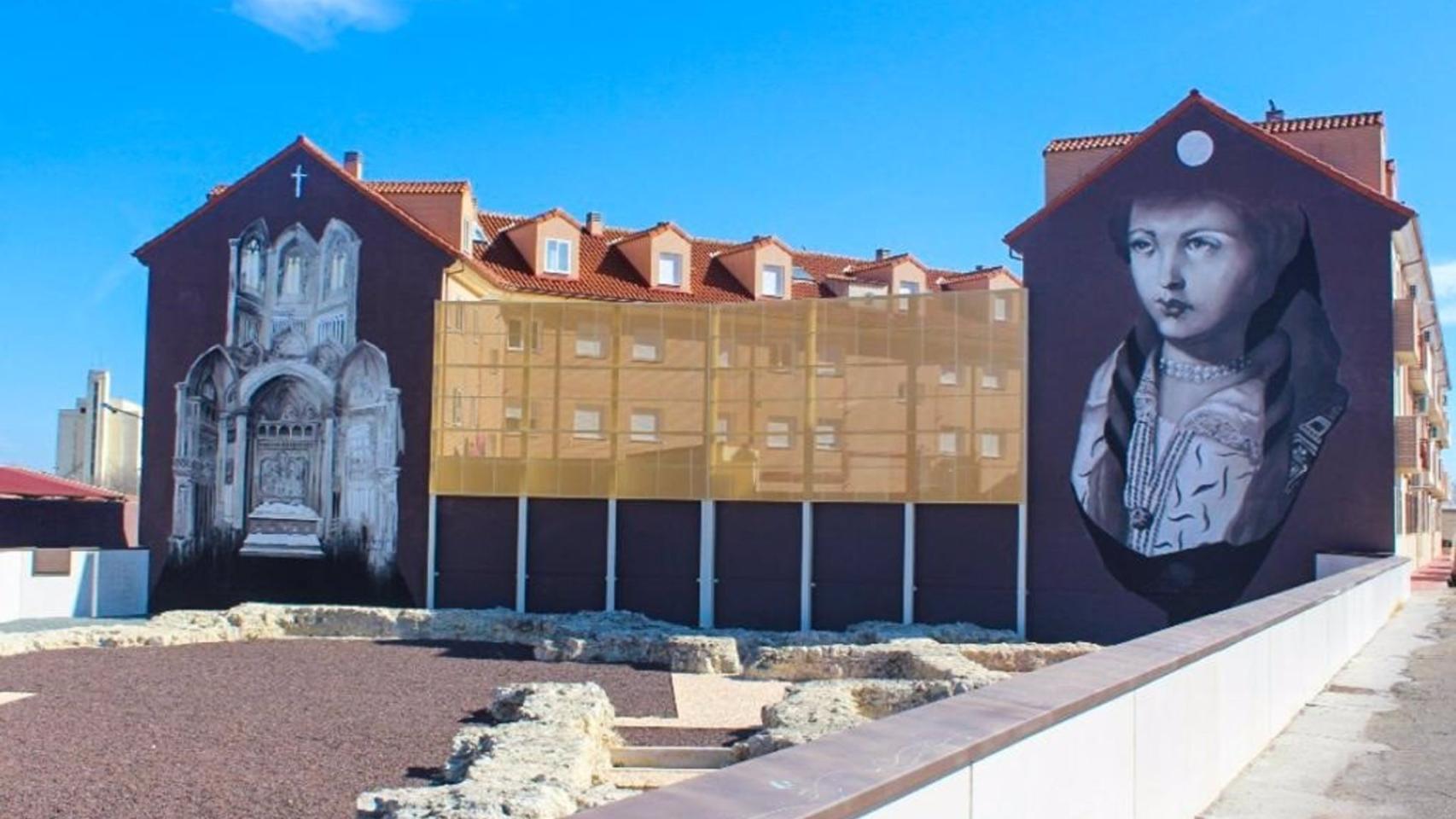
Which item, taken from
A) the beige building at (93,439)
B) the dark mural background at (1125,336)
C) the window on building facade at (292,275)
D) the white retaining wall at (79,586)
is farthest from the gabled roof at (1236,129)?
the beige building at (93,439)

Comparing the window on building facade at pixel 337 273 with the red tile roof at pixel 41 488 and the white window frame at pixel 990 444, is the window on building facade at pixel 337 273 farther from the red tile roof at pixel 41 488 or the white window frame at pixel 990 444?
the white window frame at pixel 990 444

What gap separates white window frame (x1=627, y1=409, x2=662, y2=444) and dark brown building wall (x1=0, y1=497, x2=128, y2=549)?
637 inches

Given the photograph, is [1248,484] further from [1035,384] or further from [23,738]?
[23,738]

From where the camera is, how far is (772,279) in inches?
1679

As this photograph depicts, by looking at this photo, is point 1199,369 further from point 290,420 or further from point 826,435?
point 290,420

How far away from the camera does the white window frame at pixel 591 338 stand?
31719 millimetres

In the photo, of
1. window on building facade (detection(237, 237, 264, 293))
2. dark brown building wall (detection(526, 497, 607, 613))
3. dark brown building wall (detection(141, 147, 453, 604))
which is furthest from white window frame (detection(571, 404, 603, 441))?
window on building facade (detection(237, 237, 264, 293))

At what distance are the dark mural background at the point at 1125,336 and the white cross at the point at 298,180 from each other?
55.9ft

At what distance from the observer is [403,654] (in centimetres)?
2656

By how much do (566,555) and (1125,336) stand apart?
517 inches

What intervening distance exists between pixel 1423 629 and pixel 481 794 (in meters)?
13.0

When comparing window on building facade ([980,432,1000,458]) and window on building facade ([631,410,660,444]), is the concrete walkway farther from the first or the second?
window on building facade ([631,410,660,444])

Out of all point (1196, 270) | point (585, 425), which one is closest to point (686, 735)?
point (585, 425)

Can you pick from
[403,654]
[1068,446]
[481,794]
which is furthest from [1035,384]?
[481,794]
